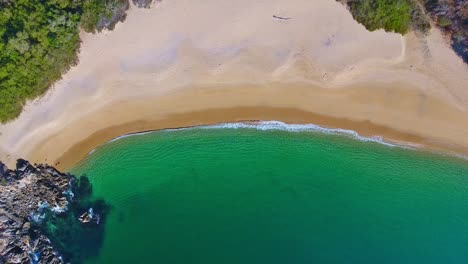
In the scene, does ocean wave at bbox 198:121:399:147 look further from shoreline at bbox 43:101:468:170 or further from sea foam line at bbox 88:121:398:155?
shoreline at bbox 43:101:468:170

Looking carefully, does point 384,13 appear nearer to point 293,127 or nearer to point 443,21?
point 443,21

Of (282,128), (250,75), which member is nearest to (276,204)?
(282,128)

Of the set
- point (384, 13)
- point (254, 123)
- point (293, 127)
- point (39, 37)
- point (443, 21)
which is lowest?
point (293, 127)

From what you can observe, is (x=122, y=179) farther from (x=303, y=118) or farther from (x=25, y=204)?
(x=303, y=118)

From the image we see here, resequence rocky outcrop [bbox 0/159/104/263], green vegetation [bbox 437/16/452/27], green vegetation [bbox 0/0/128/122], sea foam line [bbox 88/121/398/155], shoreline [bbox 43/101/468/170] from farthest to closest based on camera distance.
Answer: sea foam line [bbox 88/121/398/155], shoreline [bbox 43/101/468/170], green vegetation [bbox 437/16/452/27], rocky outcrop [bbox 0/159/104/263], green vegetation [bbox 0/0/128/122]

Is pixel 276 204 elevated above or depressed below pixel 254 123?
below

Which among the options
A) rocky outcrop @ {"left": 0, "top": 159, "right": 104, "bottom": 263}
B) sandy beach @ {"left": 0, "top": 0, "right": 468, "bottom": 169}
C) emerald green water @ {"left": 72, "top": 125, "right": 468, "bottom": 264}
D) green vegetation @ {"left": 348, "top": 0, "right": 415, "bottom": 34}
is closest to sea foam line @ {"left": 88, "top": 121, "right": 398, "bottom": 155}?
sandy beach @ {"left": 0, "top": 0, "right": 468, "bottom": 169}
